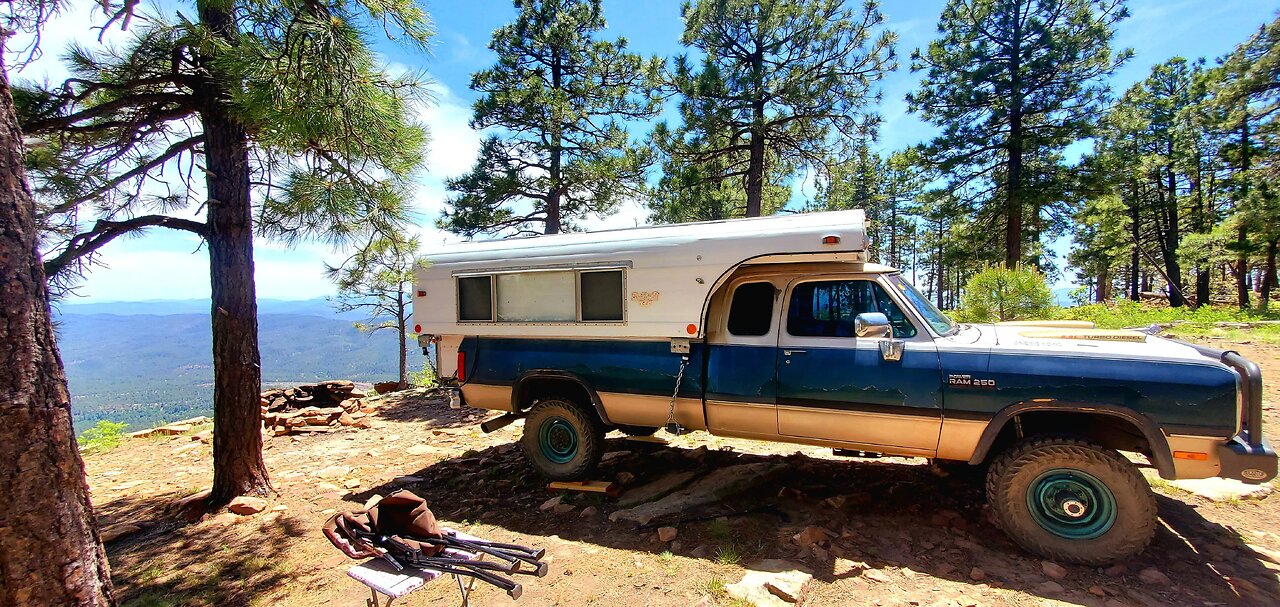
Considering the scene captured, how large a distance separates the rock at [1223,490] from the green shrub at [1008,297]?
882 cm

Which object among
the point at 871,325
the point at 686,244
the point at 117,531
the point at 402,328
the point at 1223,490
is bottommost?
the point at 117,531

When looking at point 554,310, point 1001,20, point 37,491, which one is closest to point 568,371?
point 554,310

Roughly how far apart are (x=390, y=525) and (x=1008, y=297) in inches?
584

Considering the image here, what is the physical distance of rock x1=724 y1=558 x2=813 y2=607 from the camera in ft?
11.6

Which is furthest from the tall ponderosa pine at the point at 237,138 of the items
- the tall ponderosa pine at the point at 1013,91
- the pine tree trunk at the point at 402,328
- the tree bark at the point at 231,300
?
the tall ponderosa pine at the point at 1013,91

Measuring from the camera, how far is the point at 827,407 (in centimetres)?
458

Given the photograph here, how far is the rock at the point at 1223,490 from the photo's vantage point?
4.82m

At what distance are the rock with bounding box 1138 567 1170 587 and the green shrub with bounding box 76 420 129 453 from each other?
41.2ft

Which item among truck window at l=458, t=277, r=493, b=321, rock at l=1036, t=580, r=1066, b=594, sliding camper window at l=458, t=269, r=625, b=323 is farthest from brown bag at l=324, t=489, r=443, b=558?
rock at l=1036, t=580, r=1066, b=594

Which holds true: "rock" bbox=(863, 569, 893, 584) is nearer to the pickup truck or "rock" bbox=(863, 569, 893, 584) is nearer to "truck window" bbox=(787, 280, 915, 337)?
the pickup truck

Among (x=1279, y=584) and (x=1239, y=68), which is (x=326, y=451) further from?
(x=1239, y=68)

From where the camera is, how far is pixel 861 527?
4.51m

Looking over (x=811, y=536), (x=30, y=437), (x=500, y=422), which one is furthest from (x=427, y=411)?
(x=811, y=536)

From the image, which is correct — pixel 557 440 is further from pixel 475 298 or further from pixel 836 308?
pixel 836 308
